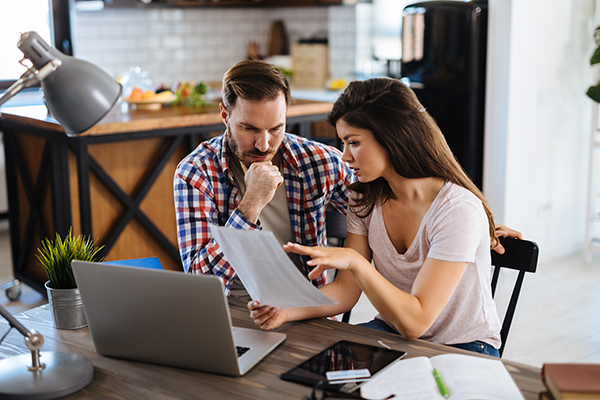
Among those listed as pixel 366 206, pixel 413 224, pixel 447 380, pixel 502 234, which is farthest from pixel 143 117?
pixel 447 380

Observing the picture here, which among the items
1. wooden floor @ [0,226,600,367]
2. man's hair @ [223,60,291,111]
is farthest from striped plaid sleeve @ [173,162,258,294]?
wooden floor @ [0,226,600,367]

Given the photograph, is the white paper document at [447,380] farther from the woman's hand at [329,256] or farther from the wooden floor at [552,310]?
the wooden floor at [552,310]

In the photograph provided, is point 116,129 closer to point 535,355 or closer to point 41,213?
point 41,213

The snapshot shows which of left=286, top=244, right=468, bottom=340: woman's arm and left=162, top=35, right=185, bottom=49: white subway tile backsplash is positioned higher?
left=162, top=35, right=185, bottom=49: white subway tile backsplash

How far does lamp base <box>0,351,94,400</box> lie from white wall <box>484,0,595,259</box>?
3.39m

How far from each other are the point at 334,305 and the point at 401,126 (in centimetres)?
49

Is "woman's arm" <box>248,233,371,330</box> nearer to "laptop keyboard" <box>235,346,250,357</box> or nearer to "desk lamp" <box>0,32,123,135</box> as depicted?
"laptop keyboard" <box>235,346,250,357</box>

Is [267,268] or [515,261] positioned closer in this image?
[267,268]

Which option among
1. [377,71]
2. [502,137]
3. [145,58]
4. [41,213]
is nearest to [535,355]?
[502,137]

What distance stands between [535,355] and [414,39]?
2295mm

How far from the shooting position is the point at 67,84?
3.94 ft

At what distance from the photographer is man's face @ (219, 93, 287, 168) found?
188 cm

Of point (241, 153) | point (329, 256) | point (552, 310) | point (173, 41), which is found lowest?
point (552, 310)

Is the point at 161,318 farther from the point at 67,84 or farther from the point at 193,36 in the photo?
the point at 193,36
